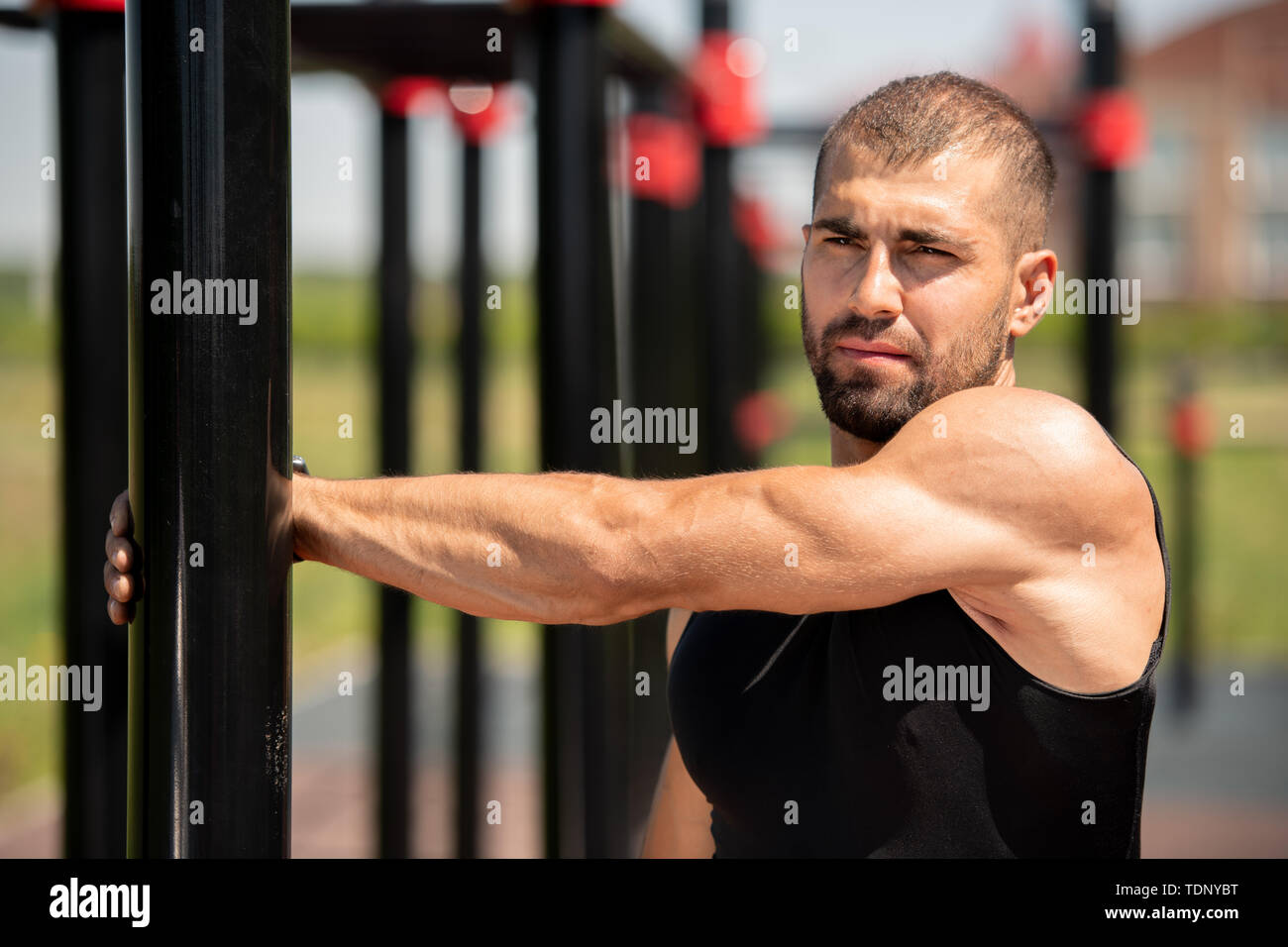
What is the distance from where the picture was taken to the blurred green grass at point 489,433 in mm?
6184

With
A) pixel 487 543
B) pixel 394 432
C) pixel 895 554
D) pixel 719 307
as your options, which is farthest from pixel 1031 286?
pixel 719 307

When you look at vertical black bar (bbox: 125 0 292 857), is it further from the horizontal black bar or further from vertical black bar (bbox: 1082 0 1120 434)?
vertical black bar (bbox: 1082 0 1120 434)

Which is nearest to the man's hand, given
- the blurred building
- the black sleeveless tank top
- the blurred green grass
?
the black sleeveless tank top

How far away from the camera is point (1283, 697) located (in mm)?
6898

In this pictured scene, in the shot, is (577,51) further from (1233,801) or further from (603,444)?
(1233,801)

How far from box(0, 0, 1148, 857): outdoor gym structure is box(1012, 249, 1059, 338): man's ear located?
2.53ft

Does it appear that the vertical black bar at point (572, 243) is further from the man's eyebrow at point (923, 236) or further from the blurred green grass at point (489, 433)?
the man's eyebrow at point (923, 236)

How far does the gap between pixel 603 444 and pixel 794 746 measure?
79 cm

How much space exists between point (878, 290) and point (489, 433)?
298 cm

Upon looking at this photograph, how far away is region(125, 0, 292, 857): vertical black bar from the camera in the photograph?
1093mm

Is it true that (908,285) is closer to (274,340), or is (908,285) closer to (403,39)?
(274,340)

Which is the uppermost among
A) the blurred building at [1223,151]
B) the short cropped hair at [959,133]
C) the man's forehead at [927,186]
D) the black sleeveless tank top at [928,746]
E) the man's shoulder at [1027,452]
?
the blurred building at [1223,151]

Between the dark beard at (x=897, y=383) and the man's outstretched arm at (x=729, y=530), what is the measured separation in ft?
0.54

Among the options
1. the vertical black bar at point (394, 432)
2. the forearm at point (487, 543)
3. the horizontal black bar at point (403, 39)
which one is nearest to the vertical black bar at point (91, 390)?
the horizontal black bar at point (403, 39)
